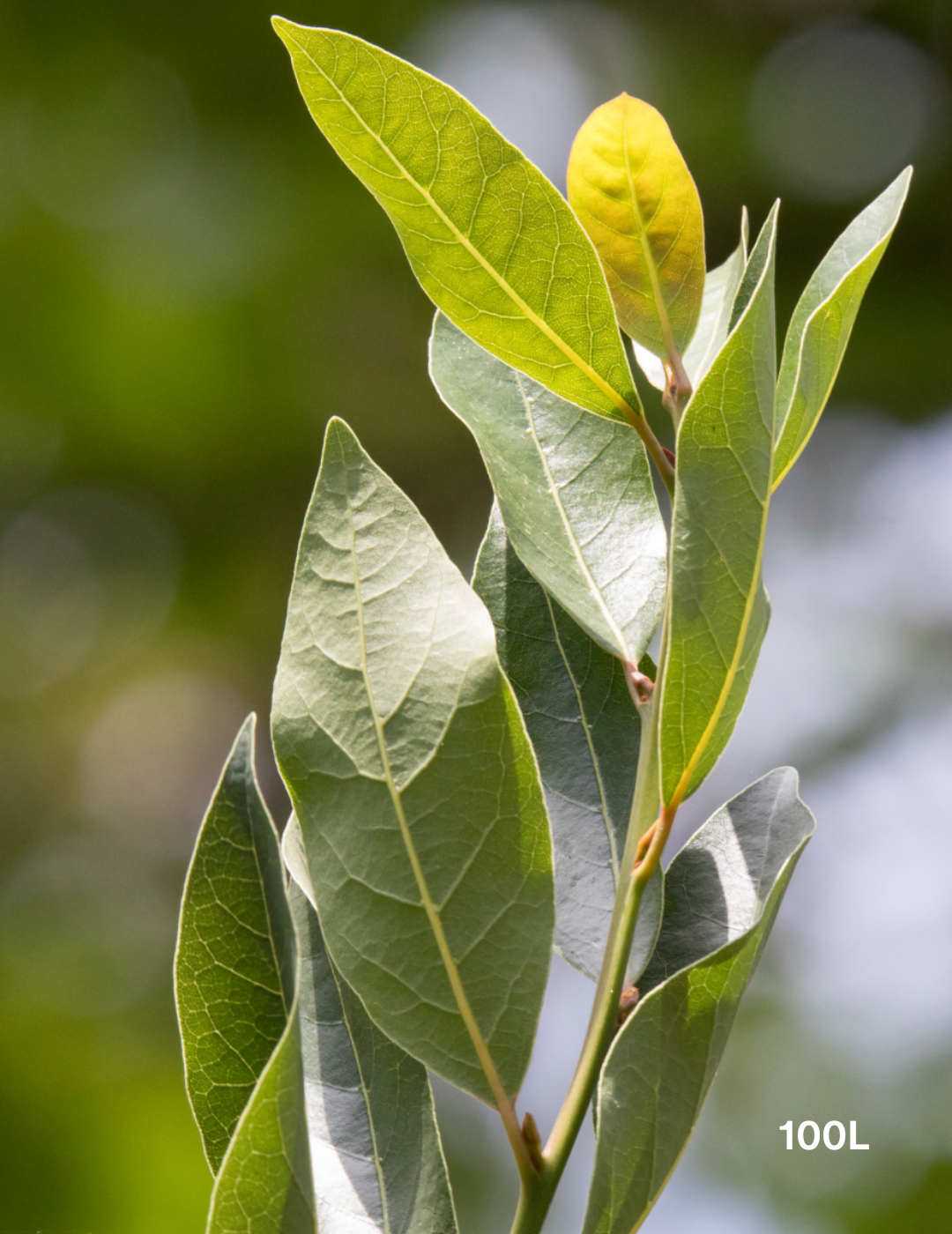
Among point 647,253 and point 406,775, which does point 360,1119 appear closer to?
point 406,775

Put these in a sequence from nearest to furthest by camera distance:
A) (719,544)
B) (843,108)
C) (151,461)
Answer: (719,544), (151,461), (843,108)

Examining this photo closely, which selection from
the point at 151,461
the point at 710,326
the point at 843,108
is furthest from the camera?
the point at 843,108

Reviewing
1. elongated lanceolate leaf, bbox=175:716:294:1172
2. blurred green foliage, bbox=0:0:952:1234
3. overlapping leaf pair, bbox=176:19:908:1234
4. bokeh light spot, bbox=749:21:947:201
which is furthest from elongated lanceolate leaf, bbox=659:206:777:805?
bokeh light spot, bbox=749:21:947:201

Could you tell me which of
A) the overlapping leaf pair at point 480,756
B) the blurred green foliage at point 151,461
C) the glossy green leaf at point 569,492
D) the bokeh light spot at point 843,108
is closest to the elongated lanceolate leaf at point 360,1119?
the overlapping leaf pair at point 480,756

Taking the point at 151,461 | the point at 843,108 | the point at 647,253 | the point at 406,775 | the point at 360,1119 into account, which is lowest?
the point at 360,1119

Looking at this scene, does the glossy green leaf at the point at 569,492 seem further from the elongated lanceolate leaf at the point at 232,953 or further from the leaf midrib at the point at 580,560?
the elongated lanceolate leaf at the point at 232,953

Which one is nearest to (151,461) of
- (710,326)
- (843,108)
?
(843,108)

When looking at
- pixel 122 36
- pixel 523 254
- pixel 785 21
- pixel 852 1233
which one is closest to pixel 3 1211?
pixel 852 1233
